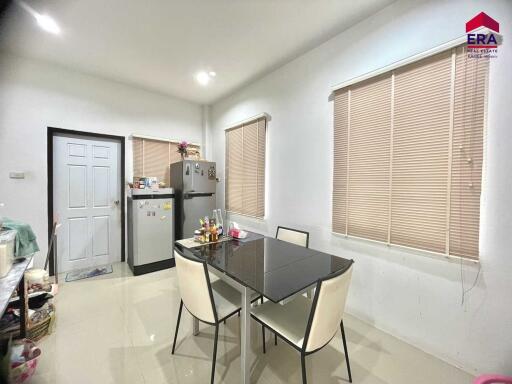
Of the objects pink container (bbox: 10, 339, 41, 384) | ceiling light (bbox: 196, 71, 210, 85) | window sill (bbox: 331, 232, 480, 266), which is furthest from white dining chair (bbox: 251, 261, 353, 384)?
ceiling light (bbox: 196, 71, 210, 85)

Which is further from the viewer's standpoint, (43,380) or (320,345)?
(43,380)

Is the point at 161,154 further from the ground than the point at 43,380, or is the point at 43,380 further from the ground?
the point at 161,154

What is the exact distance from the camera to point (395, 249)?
6.03 feet

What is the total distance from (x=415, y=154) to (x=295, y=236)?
1.29 m

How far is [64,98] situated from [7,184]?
132 centimetres

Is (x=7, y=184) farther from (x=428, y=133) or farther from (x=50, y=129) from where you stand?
(x=428, y=133)

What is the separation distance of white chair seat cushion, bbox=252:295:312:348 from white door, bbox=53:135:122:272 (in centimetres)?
305

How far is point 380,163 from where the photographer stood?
1.89m

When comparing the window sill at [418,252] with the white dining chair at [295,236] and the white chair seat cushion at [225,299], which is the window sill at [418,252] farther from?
the white chair seat cushion at [225,299]

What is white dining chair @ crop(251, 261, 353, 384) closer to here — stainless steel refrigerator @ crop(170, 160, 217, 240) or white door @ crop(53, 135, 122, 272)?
stainless steel refrigerator @ crop(170, 160, 217, 240)

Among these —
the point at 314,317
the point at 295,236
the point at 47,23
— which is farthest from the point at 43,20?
the point at 314,317

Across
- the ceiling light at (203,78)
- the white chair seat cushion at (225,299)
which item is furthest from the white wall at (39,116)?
the white chair seat cushion at (225,299)

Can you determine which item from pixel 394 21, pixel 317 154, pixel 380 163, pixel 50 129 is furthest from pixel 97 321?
pixel 394 21

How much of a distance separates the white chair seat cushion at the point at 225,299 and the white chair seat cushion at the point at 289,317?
0.16 meters
